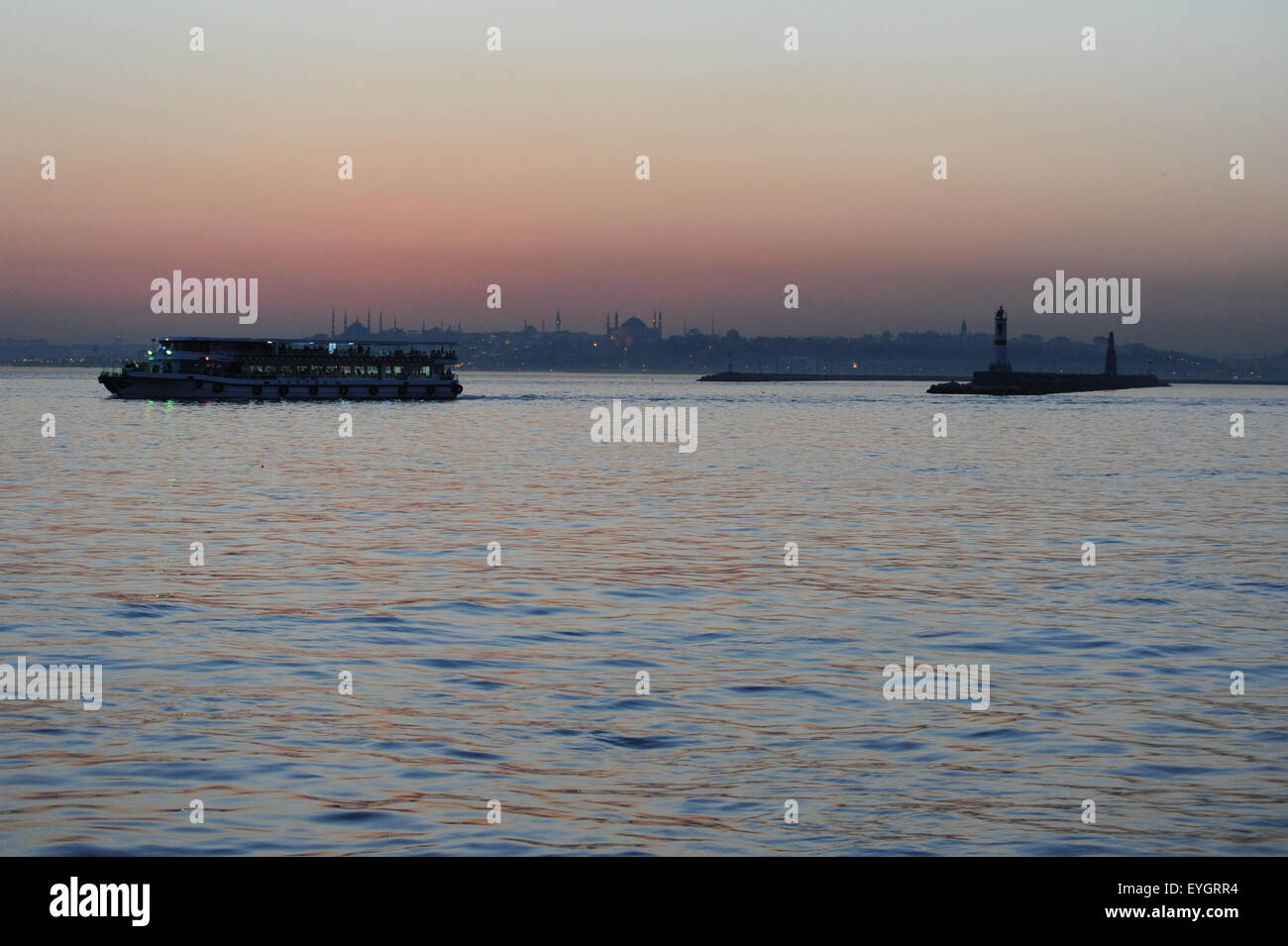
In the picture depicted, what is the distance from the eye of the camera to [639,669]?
2058cm

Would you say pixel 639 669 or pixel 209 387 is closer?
pixel 639 669

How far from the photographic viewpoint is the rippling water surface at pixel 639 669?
13.0 metres

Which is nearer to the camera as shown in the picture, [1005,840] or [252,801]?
[1005,840]

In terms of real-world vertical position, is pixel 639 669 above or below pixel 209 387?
below

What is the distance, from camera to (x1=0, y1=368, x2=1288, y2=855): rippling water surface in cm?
1298

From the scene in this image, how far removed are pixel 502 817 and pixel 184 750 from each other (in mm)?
4334

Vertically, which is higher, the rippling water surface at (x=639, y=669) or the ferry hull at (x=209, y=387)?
the ferry hull at (x=209, y=387)

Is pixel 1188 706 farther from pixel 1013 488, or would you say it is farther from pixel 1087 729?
pixel 1013 488

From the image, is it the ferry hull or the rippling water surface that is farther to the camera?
the ferry hull

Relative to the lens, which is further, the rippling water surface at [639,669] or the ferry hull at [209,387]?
the ferry hull at [209,387]

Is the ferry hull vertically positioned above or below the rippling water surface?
above

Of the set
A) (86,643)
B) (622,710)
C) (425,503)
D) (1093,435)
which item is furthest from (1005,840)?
(1093,435)

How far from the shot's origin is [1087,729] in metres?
16.8
